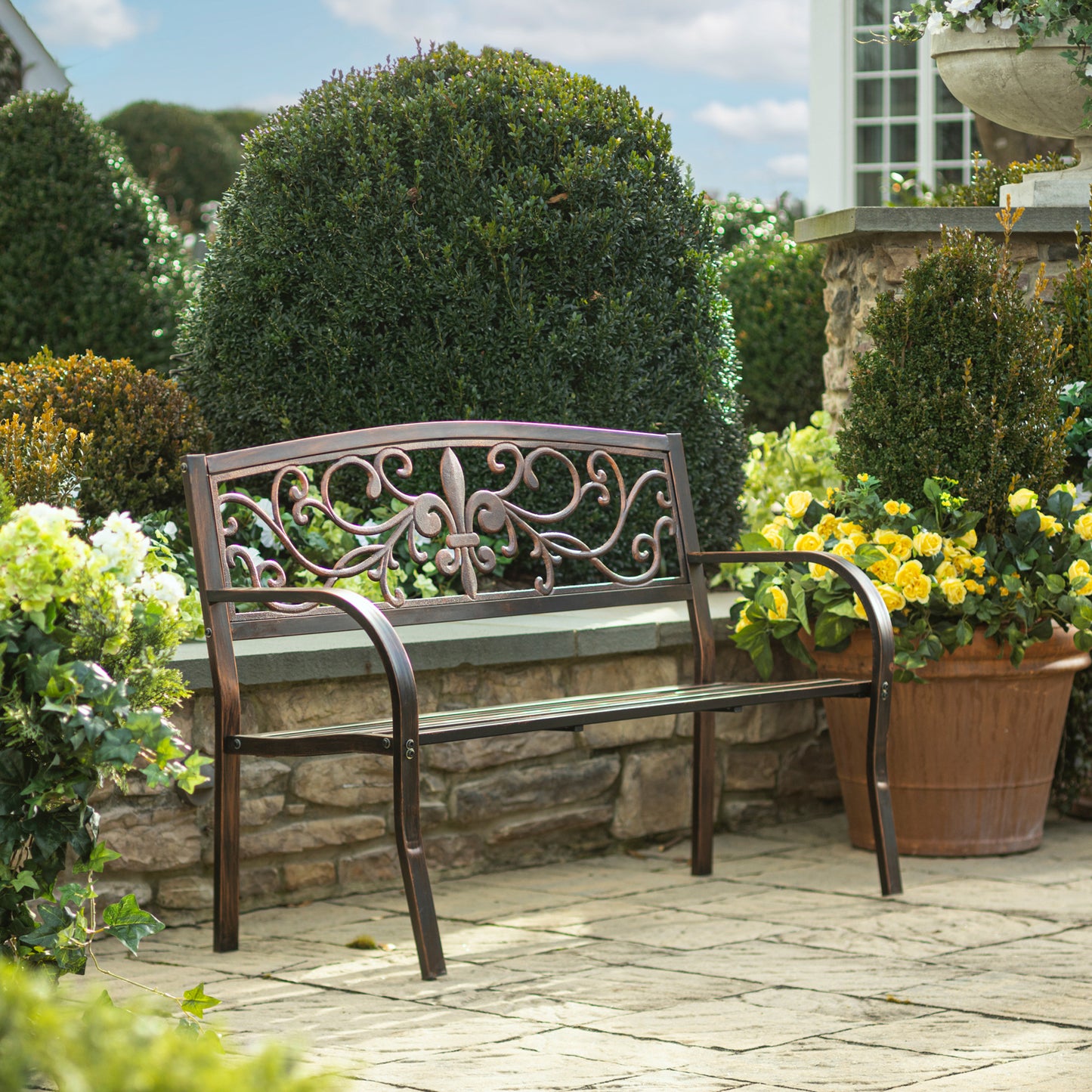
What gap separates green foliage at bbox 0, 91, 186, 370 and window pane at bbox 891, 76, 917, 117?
680 cm

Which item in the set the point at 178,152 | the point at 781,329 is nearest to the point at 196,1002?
the point at 781,329

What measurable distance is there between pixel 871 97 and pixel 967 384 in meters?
8.05

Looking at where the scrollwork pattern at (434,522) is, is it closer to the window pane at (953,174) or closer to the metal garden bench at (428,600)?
the metal garden bench at (428,600)

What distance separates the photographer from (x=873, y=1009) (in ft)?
9.53

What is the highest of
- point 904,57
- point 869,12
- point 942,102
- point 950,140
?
point 869,12

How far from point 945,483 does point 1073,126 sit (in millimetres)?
1582

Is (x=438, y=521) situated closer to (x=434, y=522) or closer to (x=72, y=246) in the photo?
(x=434, y=522)

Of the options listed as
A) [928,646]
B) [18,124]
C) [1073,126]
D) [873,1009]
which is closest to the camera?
[873,1009]

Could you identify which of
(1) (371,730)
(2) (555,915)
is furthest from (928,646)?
(1) (371,730)

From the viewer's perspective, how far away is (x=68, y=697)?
2.05 m

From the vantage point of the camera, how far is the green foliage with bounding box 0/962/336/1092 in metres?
0.87

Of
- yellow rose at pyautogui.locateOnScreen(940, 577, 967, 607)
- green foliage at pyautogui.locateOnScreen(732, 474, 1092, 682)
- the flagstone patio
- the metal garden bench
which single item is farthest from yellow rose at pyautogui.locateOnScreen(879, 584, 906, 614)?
the flagstone patio

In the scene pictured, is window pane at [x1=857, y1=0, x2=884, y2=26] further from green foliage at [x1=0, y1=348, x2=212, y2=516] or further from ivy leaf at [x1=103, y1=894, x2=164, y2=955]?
ivy leaf at [x1=103, y1=894, x2=164, y2=955]

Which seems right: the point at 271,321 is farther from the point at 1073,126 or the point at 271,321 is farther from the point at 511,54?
the point at 1073,126
